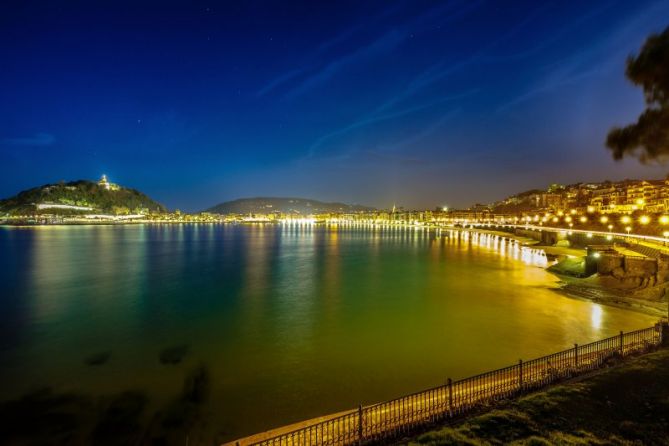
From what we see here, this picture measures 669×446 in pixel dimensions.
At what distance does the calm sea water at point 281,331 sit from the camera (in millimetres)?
12680

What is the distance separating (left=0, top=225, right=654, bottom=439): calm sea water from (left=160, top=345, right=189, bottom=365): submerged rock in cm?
32

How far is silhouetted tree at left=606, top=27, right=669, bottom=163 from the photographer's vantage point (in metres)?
9.04

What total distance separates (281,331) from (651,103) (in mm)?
17342

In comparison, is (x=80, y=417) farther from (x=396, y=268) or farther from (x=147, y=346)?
(x=396, y=268)

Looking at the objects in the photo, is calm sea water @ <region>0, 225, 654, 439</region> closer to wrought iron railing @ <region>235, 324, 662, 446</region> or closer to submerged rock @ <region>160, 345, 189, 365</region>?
submerged rock @ <region>160, 345, 189, 365</region>

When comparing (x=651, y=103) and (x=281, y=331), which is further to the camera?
(x=281, y=331)

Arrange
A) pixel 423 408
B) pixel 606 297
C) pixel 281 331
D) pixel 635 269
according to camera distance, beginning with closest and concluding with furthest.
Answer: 1. pixel 423 408
2. pixel 281 331
3. pixel 606 297
4. pixel 635 269

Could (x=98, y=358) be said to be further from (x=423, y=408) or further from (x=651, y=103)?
(x=651, y=103)

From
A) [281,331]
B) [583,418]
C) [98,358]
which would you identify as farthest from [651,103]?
[98,358]

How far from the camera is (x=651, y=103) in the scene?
964 cm

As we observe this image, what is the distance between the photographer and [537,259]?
49.2 meters

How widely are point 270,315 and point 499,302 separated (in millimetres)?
15182

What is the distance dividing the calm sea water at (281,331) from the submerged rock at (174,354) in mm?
324

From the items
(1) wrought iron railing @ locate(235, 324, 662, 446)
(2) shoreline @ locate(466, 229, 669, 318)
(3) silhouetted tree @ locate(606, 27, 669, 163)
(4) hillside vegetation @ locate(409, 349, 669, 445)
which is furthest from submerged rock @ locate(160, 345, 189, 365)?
(2) shoreline @ locate(466, 229, 669, 318)
